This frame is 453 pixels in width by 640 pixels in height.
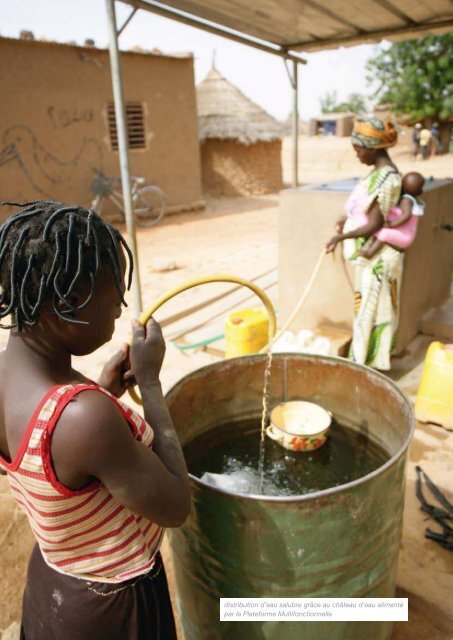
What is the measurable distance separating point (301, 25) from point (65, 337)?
4.18 m

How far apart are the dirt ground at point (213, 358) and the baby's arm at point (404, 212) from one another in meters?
0.68

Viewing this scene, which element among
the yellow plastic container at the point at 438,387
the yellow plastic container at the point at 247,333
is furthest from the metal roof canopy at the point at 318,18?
the yellow plastic container at the point at 438,387

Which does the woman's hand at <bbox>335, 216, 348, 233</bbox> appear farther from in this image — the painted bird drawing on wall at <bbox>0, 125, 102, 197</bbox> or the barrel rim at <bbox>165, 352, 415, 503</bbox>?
the painted bird drawing on wall at <bbox>0, 125, 102, 197</bbox>

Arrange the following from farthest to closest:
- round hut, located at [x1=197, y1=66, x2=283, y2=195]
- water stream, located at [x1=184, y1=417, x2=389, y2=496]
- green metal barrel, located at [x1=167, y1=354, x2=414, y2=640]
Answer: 1. round hut, located at [x1=197, y1=66, x2=283, y2=195]
2. water stream, located at [x1=184, y1=417, x2=389, y2=496]
3. green metal barrel, located at [x1=167, y1=354, x2=414, y2=640]

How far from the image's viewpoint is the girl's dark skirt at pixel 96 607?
41.6 inches

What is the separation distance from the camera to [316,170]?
2191 centimetres

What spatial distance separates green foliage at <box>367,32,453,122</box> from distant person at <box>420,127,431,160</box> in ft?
5.88

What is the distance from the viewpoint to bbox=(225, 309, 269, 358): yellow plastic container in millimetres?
3486

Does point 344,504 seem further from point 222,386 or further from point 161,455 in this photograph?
point 222,386

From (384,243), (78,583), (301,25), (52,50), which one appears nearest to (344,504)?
(78,583)

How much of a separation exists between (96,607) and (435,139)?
2482cm

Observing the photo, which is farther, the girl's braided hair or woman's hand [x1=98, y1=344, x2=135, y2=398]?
woman's hand [x1=98, y1=344, x2=135, y2=398]

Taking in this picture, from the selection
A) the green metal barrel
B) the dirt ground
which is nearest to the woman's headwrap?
the dirt ground

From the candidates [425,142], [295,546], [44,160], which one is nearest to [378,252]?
[295,546]
